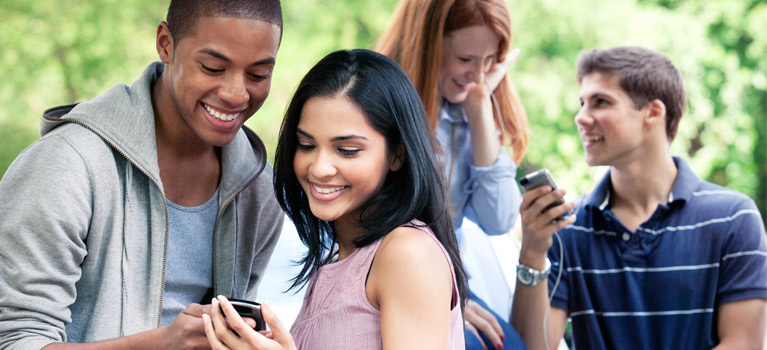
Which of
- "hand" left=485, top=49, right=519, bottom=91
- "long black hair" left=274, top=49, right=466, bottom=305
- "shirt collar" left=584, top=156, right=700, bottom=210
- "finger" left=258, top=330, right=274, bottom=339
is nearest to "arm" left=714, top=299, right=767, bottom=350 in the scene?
"shirt collar" left=584, top=156, right=700, bottom=210

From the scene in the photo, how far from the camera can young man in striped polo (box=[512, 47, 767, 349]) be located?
2547 mm

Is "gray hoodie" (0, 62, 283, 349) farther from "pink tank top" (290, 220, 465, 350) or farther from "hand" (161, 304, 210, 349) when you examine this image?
"pink tank top" (290, 220, 465, 350)

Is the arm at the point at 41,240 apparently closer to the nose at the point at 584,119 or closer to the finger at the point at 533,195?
the finger at the point at 533,195

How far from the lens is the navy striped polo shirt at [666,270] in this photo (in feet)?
8.42

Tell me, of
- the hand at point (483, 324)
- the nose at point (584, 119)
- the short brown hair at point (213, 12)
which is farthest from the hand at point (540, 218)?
the short brown hair at point (213, 12)

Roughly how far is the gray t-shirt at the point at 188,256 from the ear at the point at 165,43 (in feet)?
1.10

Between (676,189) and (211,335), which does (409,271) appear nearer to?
(211,335)

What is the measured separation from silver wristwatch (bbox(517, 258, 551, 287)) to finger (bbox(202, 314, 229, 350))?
1.28 meters

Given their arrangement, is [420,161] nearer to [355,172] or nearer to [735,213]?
[355,172]

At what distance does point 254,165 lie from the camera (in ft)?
6.96

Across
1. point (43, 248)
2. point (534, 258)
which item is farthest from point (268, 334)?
point (534, 258)

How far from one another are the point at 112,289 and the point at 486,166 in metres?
1.22

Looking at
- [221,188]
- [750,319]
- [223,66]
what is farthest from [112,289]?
[750,319]

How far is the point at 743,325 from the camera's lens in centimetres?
251
